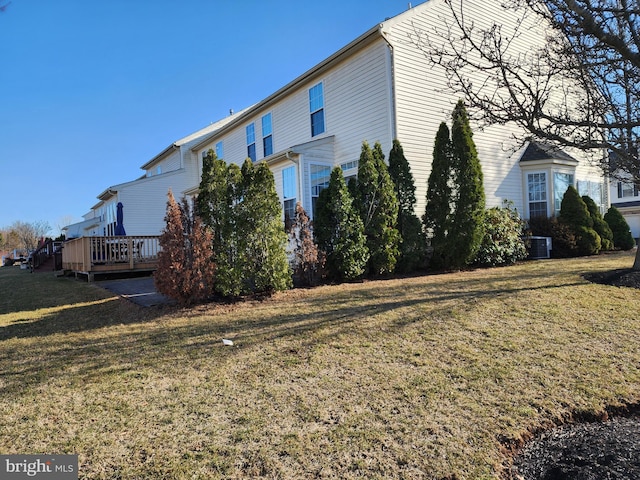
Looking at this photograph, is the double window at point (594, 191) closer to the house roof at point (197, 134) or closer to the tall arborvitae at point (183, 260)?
the tall arborvitae at point (183, 260)

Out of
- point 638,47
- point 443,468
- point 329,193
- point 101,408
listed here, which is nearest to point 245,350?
point 101,408

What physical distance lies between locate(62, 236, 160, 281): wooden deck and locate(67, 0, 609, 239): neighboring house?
16.1ft

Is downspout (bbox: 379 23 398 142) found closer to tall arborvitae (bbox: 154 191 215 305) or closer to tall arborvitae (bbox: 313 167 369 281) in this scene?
tall arborvitae (bbox: 313 167 369 281)

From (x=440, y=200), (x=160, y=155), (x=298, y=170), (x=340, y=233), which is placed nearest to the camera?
(x=340, y=233)

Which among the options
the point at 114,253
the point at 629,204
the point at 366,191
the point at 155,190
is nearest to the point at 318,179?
the point at 366,191

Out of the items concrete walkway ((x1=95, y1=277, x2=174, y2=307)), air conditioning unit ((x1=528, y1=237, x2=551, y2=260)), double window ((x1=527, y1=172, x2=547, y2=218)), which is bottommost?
concrete walkway ((x1=95, y1=277, x2=174, y2=307))

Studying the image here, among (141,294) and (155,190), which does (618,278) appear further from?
(155,190)

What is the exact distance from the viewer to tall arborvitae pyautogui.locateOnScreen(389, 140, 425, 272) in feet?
30.4

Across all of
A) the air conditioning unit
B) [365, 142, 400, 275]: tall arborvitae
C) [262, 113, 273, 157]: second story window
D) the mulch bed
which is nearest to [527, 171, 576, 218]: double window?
the air conditioning unit

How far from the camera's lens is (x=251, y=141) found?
56.4 feet

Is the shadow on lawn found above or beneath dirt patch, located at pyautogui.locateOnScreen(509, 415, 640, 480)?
above

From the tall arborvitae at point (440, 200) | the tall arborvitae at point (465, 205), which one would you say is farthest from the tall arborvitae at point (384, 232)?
the tall arborvitae at point (465, 205)

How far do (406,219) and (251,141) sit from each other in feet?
33.9

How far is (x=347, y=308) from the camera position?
5805mm
